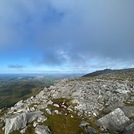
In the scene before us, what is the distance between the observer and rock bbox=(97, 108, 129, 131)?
29.3 metres

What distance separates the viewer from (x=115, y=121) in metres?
30.1

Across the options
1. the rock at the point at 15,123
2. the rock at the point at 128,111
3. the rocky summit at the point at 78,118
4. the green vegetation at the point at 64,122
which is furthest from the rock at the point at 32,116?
the rock at the point at 128,111

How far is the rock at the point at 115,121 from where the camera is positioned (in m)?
29.3

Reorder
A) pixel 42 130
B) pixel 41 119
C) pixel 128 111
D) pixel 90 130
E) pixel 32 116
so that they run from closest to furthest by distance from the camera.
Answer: pixel 90 130 < pixel 42 130 < pixel 41 119 < pixel 128 111 < pixel 32 116

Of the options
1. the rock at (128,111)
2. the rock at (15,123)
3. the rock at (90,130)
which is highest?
the rock at (128,111)

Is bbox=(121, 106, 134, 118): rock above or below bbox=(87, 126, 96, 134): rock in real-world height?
above

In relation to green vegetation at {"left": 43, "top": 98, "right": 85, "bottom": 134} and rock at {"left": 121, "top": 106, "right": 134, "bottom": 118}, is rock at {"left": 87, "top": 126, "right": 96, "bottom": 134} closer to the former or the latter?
green vegetation at {"left": 43, "top": 98, "right": 85, "bottom": 134}

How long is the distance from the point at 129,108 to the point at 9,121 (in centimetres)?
2474

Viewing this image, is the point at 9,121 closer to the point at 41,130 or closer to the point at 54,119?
the point at 41,130

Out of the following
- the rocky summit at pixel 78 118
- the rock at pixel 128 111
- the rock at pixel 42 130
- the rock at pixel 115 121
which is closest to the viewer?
the rock at pixel 42 130

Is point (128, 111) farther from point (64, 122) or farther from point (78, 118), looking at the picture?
point (64, 122)

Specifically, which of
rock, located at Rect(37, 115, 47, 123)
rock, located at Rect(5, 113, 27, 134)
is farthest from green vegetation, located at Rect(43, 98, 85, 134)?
rock, located at Rect(5, 113, 27, 134)

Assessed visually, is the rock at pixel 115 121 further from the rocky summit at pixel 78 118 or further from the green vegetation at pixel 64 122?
the green vegetation at pixel 64 122

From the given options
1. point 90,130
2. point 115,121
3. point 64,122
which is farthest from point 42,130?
point 115,121
